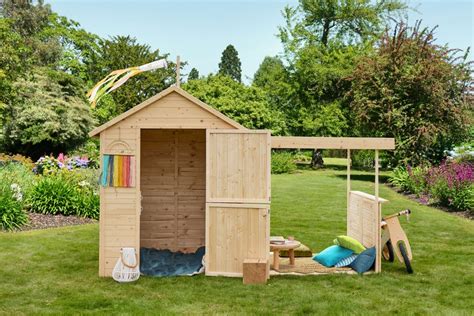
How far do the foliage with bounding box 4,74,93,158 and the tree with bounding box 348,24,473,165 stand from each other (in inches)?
527

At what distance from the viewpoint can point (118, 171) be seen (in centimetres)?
834

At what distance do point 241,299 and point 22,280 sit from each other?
3442mm

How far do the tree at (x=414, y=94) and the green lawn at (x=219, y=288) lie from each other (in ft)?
40.4

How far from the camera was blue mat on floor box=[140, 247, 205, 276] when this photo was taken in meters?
8.78

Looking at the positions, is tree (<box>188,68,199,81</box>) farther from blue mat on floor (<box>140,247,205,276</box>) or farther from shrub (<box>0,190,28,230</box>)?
blue mat on floor (<box>140,247,205,276</box>)

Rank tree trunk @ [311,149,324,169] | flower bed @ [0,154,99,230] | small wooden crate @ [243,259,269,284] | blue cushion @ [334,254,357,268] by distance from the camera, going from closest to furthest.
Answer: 1. small wooden crate @ [243,259,269,284]
2. blue cushion @ [334,254,357,268]
3. flower bed @ [0,154,99,230]
4. tree trunk @ [311,149,324,169]

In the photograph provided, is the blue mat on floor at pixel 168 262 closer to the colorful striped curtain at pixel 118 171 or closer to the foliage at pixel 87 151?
the colorful striped curtain at pixel 118 171

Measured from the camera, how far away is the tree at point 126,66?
38531mm

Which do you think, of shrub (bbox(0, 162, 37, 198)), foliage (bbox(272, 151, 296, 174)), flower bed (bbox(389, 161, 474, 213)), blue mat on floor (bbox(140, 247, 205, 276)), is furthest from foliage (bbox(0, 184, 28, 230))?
foliage (bbox(272, 151, 296, 174))

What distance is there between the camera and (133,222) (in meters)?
8.38

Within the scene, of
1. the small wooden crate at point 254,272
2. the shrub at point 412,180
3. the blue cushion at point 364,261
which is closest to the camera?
the small wooden crate at point 254,272

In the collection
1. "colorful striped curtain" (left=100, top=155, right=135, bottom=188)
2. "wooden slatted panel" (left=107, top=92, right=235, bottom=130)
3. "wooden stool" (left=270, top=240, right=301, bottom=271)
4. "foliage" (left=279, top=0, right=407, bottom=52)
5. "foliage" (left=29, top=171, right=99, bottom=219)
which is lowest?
"wooden stool" (left=270, top=240, right=301, bottom=271)

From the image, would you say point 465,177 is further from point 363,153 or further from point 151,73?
point 151,73

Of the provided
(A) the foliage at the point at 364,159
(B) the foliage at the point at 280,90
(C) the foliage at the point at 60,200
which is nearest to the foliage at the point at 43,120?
(C) the foliage at the point at 60,200
